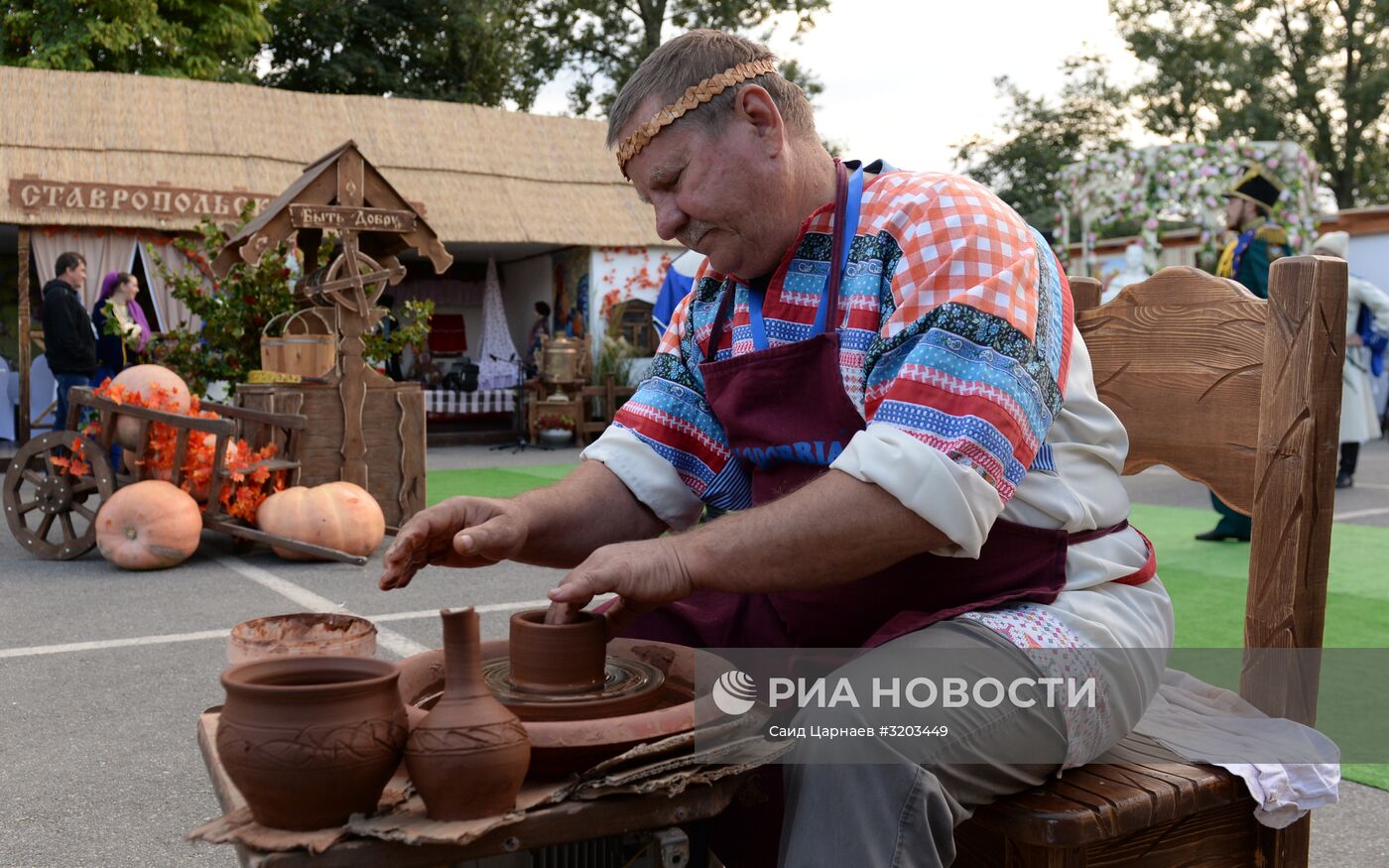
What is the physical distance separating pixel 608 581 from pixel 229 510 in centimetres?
574

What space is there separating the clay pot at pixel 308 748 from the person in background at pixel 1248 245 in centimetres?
638

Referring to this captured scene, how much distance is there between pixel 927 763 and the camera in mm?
1506

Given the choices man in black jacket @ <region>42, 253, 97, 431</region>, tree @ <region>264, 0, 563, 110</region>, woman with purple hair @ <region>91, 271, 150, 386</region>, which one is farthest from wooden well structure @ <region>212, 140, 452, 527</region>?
tree @ <region>264, 0, 563, 110</region>

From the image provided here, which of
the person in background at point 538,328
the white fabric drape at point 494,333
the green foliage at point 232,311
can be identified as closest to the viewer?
the green foliage at point 232,311

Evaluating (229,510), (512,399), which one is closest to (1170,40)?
(512,399)

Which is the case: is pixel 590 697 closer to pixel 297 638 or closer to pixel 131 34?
pixel 297 638

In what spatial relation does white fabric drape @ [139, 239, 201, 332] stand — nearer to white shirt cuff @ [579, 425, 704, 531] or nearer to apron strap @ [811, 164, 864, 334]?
white shirt cuff @ [579, 425, 704, 531]

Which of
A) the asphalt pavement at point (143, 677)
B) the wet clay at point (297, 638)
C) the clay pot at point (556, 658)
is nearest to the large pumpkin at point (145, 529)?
the asphalt pavement at point (143, 677)

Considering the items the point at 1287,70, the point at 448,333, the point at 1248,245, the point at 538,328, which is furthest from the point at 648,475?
the point at 1287,70

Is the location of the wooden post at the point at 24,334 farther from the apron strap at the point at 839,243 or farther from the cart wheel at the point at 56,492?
the apron strap at the point at 839,243

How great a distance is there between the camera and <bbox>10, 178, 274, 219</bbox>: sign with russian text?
12.8m

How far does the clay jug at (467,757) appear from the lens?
1.21 m

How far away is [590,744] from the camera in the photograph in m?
1.34

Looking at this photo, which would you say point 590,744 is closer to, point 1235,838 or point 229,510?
point 1235,838
